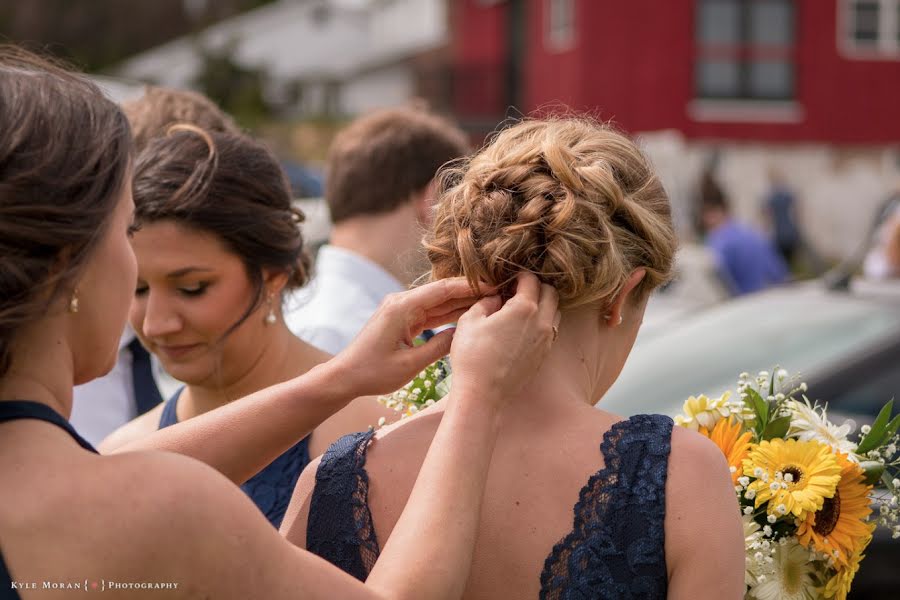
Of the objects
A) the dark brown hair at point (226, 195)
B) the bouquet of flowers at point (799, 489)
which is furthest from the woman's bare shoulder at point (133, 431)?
the bouquet of flowers at point (799, 489)

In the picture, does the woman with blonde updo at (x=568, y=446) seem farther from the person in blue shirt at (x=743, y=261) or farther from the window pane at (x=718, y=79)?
the window pane at (x=718, y=79)

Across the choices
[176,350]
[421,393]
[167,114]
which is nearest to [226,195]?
[176,350]

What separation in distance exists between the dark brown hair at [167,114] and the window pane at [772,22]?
22475mm

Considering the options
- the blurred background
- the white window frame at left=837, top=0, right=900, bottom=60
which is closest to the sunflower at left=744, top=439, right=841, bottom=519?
the blurred background

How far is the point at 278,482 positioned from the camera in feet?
9.02

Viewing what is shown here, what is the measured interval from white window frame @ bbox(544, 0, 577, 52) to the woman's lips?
2218cm

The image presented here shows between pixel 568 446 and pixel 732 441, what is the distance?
0.49m

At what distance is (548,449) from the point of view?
192 cm

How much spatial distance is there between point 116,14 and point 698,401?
144 ft

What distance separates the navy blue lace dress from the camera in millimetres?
1810

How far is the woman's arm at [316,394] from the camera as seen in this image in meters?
2.08

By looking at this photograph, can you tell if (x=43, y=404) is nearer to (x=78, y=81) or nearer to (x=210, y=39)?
(x=78, y=81)

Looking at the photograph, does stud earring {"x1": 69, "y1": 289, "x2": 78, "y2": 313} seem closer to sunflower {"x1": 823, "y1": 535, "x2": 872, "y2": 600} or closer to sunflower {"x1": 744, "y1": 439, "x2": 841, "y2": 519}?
sunflower {"x1": 744, "y1": 439, "x2": 841, "y2": 519}

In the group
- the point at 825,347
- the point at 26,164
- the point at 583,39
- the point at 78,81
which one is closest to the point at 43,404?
the point at 26,164
